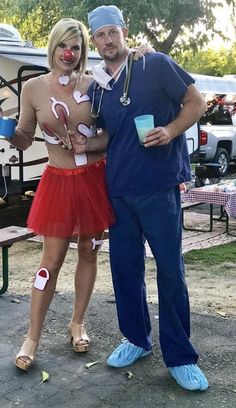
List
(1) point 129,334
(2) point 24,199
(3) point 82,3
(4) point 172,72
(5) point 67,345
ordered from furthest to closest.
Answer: (3) point 82,3, (2) point 24,199, (5) point 67,345, (1) point 129,334, (4) point 172,72

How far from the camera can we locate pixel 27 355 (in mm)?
3420

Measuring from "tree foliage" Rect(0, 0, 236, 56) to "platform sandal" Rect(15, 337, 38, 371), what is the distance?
12.9 meters

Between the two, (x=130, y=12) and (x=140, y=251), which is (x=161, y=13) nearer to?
(x=130, y=12)

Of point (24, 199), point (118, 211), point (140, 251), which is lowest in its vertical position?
point (24, 199)

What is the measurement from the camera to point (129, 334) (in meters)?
3.46

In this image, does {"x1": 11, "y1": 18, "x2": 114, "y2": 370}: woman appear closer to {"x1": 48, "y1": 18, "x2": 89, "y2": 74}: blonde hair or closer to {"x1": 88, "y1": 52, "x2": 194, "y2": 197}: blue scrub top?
{"x1": 48, "y1": 18, "x2": 89, "y2": 74}: blonde hair

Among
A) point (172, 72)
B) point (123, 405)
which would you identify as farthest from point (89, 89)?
point (123, 405)

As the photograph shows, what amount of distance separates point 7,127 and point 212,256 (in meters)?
3.92

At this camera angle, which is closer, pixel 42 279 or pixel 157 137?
pixel 157 137

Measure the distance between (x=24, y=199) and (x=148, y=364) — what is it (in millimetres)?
6710

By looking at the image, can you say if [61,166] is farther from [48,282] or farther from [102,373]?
[102,373]

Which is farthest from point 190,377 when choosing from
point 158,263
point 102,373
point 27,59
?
point 27,59

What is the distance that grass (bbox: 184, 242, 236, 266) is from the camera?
6.50 meters

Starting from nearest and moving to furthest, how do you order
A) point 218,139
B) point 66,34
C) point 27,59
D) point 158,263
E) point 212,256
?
point 158,263, point 66,34, point 212,256, point 27,59, point 218,139
